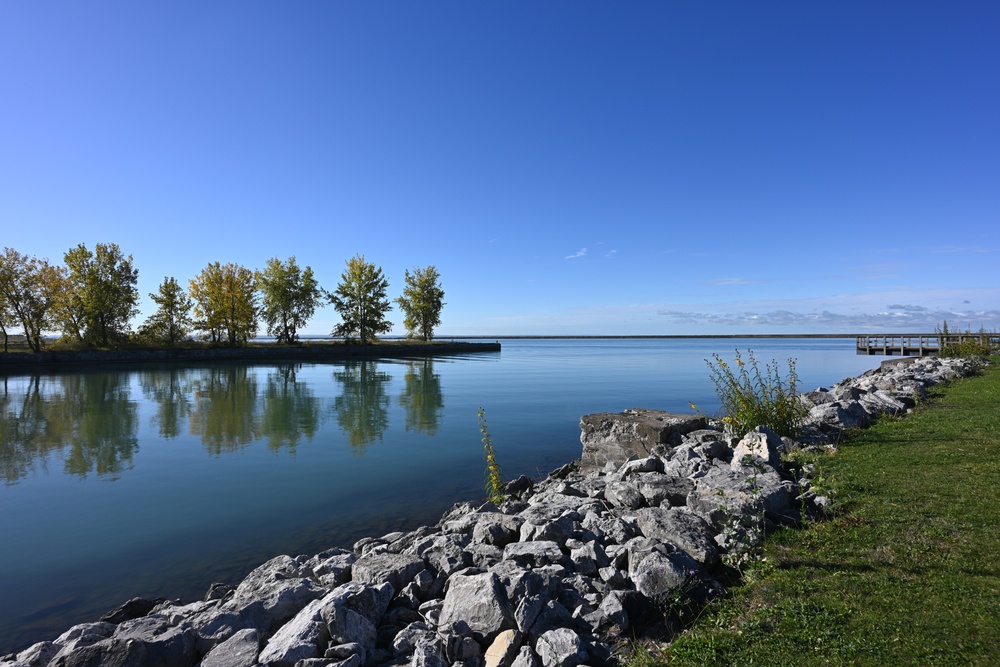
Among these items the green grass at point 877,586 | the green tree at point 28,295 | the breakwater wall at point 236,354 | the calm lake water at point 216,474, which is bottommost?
the calm lake water at point 216,474

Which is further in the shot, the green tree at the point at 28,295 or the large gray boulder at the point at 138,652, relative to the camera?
the green tree at the point at 28,295

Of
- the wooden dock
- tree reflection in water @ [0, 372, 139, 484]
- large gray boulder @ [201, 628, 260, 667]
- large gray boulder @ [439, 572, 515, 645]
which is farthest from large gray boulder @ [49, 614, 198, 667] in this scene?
the wooden dock

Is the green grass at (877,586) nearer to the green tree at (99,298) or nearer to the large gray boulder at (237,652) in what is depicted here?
the large gray boulder at (237,652)

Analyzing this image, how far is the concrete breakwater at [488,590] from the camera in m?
3.82

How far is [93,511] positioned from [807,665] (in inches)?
445

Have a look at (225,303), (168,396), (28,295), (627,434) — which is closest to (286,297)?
(225,303)

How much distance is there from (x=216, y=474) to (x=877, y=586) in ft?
39.9

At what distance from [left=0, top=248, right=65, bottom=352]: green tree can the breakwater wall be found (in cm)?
467

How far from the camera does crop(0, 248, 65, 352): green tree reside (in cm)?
4759

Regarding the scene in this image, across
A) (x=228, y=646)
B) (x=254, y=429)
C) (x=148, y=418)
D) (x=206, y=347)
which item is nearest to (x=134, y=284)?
(x=206, y=347)

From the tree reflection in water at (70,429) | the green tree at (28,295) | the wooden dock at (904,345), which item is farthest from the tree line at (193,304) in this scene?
the wooden dock at (904,345)

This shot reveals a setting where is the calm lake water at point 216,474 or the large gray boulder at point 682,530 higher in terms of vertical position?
the large gray boulder at point 682,530

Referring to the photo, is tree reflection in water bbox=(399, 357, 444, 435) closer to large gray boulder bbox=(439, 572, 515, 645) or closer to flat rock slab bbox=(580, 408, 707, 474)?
flat rock slab bbox=(580, 408, 707, 474)

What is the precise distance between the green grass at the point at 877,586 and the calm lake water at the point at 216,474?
5.69 metres
